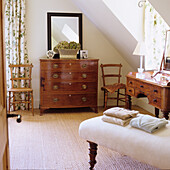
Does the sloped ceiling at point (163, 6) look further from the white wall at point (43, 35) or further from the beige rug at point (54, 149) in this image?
the white wall at point (43, 35)

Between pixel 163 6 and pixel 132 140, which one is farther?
pixel 163 6

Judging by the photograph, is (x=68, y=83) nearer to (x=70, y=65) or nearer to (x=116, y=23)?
(x=70, y=65)

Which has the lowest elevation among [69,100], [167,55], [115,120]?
[69,100]

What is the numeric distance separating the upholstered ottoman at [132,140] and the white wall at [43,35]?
9.83ft

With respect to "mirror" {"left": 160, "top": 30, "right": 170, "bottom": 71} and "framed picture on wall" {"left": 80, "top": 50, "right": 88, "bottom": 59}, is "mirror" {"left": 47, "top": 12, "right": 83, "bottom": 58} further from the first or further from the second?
"mirror" {"left": 160, "top": 30, "right": 170, "bottom": 71}

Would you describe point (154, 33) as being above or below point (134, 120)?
above

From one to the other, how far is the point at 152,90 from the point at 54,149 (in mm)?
1405

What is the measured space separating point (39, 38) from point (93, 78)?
4.39ft

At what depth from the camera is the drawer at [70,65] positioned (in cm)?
494

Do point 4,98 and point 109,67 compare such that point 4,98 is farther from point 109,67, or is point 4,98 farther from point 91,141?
point 109,67

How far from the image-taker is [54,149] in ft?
11.3

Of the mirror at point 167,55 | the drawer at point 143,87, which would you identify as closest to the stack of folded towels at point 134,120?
the drawer at point 143,87

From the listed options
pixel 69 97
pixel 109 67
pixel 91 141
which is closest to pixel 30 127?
pixel 69 97

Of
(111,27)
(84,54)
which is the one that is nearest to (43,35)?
(84,54)
